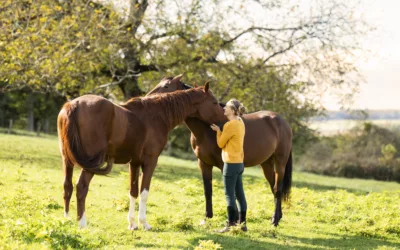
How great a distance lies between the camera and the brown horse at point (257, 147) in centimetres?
867

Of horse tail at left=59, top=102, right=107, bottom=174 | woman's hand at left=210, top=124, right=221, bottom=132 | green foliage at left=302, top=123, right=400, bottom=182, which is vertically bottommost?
green foliage at left=302, top=123, right=400, bottom=182

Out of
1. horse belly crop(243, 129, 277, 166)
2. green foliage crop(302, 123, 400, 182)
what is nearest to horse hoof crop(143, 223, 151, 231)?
horse belly crop(243, 129, 277, 166)

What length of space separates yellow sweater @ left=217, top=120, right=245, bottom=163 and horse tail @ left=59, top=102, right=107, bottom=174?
1949 mm

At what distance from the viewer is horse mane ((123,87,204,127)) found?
8.03 metres

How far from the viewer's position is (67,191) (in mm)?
7344

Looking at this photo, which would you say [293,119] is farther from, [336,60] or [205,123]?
[205,123]

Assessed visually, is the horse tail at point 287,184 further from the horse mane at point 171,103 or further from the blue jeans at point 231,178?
the horse mane at point 171,103

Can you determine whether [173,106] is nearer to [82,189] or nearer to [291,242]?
[82,189]

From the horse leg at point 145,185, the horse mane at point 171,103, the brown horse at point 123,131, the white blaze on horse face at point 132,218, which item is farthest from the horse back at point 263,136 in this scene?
the white blaze on horse face at point 132,218

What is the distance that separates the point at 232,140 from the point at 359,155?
38.6m

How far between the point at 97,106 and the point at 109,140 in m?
0.57

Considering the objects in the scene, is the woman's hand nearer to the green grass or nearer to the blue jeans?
the blue jeans

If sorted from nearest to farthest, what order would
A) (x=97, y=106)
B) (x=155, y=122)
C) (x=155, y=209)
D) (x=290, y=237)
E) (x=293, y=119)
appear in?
(x=97, y=106) → (x=155, y=122) → (x=290, y=237) → (x=155, y=209) → (x=293, y=119)

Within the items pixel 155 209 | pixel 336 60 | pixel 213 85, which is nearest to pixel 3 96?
pixel 213 85
